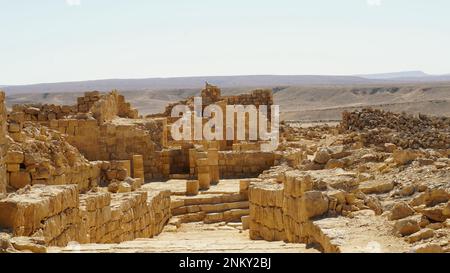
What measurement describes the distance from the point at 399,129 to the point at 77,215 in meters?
11.8

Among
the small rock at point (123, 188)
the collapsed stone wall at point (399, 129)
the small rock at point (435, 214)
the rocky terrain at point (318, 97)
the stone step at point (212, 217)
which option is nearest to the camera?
the small rock at point (435, 214)

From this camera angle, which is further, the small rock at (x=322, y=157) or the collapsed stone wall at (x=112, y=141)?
the collapsed stone wall at (x=112, y=141)

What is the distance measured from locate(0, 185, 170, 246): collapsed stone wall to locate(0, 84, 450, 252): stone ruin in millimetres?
18

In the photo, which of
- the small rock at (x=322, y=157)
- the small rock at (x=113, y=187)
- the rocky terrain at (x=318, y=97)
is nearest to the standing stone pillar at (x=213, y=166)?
the small rock at (x=113, y=187)

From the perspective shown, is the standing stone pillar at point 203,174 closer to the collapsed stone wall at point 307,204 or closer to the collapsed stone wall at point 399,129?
the collapsed stone wall at point 399,129

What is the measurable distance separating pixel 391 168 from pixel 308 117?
2476 inches

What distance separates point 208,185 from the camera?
58.3 ft

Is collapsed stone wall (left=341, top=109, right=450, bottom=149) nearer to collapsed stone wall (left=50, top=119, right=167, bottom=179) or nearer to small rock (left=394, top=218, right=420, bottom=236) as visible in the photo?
collapsed stone wall (left=50, top=119, right=167, bottom=179)

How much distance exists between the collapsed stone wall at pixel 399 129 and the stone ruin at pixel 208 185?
5cm

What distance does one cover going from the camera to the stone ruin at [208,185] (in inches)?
297

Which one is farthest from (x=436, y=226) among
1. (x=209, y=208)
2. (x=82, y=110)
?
(x=82, y=110)

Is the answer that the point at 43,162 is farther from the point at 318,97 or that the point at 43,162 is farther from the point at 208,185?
the point at 318,97

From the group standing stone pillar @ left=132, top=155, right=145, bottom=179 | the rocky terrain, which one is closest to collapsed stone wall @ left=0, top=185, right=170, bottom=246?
standing stone pillar @ left=132, top=155, right=145, bottom=179
